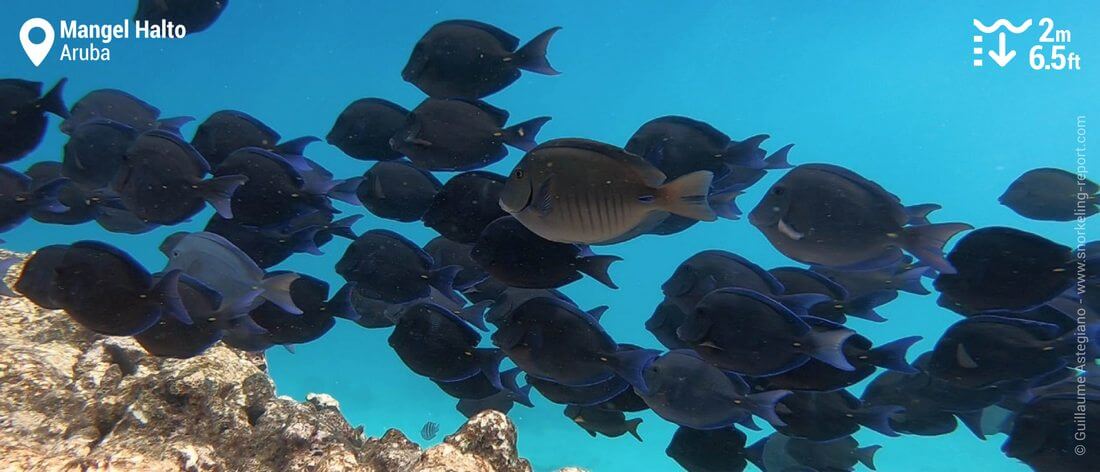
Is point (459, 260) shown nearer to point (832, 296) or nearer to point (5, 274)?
point (832, 296)

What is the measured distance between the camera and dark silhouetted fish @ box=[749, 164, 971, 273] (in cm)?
304

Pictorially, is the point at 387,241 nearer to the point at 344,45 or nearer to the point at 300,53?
the point at 344,45

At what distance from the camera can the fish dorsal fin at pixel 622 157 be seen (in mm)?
2689

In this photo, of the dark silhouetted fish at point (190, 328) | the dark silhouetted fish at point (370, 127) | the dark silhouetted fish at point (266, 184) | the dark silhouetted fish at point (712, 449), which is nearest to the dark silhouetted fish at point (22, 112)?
the dark silhouetted fish at point (266, 184)

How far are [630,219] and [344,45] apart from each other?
4615 centimetres

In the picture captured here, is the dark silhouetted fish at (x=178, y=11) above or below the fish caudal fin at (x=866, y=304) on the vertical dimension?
above

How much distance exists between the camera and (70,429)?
3947 millimetres

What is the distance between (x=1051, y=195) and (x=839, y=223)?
2830mm

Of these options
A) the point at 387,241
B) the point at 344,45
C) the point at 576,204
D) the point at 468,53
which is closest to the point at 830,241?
the point at 576,204

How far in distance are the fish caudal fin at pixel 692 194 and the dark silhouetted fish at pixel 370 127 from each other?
2350mm

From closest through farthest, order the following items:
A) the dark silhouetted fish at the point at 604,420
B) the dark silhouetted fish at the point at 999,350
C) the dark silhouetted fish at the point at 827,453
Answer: the dark silhouetted fish at the point at 999,350 → the dark silhouetted fish at the point at 827,453 → the dark silhouetted fish at the point at 604,420

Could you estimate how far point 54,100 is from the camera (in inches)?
137

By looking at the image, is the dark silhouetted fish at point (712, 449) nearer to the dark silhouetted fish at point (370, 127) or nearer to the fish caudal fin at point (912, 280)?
the fish caudal fin at point (912, 280)

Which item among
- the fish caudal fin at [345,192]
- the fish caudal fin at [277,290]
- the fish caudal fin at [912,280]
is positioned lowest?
the fish caudal fin at [277,290]
